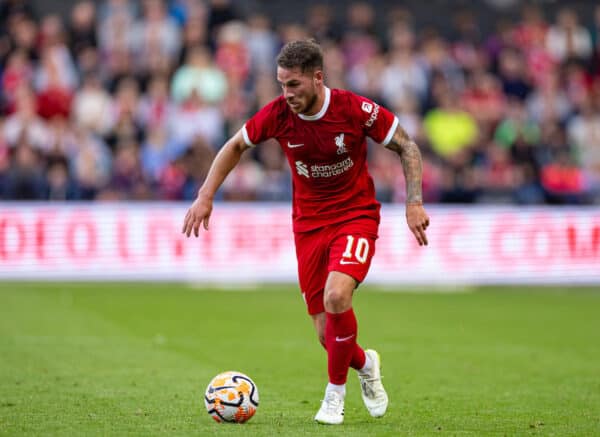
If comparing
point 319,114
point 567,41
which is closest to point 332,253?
point 319,114

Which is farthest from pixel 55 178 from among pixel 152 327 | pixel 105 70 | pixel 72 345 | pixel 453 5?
pixel 453 5

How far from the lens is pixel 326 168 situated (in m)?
7.96

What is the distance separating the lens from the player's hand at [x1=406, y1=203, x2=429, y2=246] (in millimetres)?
7762

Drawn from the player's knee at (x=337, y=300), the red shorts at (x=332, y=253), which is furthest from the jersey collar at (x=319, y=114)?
the player's knee at (x=337, y=300)

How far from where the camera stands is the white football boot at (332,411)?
748 centimetres

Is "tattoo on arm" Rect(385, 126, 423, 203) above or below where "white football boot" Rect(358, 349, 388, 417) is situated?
above

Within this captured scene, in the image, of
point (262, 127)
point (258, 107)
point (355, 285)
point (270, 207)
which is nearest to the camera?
point (355, 285)

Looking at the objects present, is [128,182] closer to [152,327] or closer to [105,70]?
[105,70]

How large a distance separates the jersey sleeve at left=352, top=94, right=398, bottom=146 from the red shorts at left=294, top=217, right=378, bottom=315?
619mm

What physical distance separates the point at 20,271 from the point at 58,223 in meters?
1.00

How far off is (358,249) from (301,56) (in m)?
1.41

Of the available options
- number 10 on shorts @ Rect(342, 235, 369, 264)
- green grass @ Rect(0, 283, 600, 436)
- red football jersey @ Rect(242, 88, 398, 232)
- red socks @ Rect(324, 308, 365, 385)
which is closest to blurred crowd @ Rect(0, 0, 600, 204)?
green grass @ Rect(0, 283, 600, 436)

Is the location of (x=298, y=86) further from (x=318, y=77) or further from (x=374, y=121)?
(x=374, y=121)

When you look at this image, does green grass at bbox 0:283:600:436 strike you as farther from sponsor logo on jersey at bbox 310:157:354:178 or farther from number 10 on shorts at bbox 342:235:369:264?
sponsor logo on jersey at bbox 310:157:354:178
